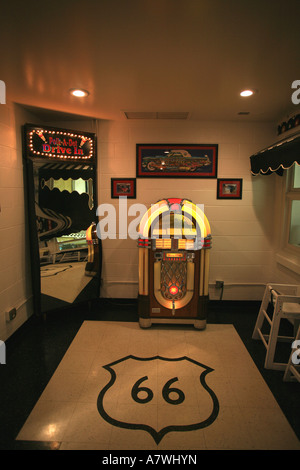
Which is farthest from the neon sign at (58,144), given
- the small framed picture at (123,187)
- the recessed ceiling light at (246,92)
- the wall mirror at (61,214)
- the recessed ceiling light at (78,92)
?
the recessed ceiling light at (246,92)

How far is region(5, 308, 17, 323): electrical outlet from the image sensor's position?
108 inches

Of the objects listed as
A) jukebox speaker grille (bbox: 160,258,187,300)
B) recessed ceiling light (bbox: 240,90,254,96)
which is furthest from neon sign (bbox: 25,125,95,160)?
recessed ceiling light (bbox: 240,90,254,96)

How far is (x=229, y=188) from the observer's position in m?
3.61

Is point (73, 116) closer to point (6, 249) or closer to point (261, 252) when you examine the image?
point (6, 249)

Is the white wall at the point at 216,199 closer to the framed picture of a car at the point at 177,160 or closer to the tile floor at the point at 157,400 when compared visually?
the framed picture of a car at the point at 177,160

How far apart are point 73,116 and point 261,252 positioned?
→ 10.3ft

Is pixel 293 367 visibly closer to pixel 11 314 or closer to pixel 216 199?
pixel 216 199

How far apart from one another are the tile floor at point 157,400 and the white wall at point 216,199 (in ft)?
3.50

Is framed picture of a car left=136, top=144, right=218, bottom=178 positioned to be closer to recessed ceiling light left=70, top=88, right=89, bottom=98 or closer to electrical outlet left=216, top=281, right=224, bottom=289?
recessed ceiling light left=70, top=88, right=89, bottom=98

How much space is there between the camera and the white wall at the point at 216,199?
3.54 m

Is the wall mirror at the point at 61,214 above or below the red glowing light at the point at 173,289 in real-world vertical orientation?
above

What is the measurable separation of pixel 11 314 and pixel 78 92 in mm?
2377

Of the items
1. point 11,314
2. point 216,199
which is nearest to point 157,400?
point 11,314

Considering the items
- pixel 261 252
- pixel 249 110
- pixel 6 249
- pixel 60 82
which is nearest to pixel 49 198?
pixel 6 249
